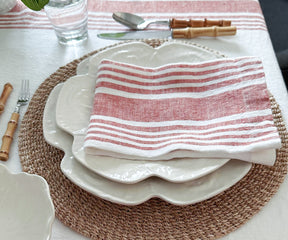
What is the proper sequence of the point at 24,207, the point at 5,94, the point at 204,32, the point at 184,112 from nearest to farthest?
the point at 24,207, the point at 184,112, the point at 5,94, the point at 204,32

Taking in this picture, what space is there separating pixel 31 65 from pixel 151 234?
52cm

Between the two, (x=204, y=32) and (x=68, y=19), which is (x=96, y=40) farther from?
(x=204, y=32)

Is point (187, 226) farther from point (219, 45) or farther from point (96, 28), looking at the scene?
point (96, 28)

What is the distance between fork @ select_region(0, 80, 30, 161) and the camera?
74 centimetres

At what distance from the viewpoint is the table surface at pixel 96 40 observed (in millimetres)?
893

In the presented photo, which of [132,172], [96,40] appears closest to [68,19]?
[96,40]

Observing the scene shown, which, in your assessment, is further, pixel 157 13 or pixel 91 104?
pixel 157 13

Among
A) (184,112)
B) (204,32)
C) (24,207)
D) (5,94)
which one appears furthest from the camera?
(204,32)

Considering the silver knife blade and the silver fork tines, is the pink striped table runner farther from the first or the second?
the silver fork tines

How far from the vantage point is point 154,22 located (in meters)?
1.01

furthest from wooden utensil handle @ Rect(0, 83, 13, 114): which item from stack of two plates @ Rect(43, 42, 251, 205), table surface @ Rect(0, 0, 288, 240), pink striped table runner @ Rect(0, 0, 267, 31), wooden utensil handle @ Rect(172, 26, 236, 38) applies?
wooden utensil handle @ Rect(172, 26, 236, 38)

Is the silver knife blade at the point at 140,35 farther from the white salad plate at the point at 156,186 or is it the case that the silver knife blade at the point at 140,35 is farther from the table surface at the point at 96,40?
the white salad plate at the point at 156,186

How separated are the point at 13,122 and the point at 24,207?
0.27 metres

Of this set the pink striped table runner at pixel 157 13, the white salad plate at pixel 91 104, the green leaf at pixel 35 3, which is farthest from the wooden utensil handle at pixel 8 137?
the pink striped table runner at pixel 157 13
